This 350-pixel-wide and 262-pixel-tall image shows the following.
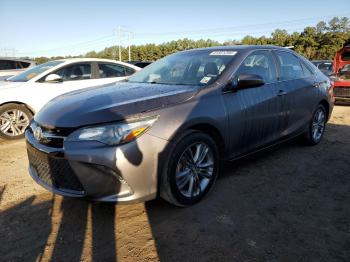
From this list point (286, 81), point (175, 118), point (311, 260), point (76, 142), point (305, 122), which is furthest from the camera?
point (305, 122)

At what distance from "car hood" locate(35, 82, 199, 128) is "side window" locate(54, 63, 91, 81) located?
344 cm

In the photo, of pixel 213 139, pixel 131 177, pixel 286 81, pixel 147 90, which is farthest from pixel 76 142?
pixel 286 81

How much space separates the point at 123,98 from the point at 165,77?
1.00 meters

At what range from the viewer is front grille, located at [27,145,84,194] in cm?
265

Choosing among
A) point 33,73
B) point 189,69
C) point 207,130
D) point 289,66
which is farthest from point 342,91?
point 33,73

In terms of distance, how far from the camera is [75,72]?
670cm

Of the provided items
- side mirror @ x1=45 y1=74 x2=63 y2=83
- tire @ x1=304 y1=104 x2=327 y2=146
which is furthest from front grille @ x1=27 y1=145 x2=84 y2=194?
tire @ x1=304 y1=104 x2=327 y2=146

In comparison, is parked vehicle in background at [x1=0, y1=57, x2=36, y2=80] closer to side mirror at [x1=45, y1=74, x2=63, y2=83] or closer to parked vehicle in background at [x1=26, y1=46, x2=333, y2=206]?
side mirror at [x1=45, y1=74, x2=63, y2=83]

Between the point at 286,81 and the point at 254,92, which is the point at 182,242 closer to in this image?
the point at 254,92

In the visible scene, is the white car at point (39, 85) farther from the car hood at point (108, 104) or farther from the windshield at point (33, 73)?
the car hood at point (108, 104)

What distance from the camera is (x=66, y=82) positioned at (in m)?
6.51

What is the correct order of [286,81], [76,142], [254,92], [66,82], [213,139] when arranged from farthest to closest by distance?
[66,82] → [286,81] → [254,92] → [213,139] → [76,142]

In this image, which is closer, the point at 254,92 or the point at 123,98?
the point at 123,98

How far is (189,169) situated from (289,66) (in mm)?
2433
